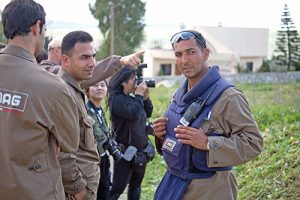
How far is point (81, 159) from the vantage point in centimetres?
318

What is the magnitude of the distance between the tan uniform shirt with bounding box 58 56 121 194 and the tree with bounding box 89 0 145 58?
37.7 meters

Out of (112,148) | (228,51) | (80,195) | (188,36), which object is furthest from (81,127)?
(228,51)

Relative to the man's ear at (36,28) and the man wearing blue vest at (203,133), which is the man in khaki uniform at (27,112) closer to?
the man's ear at (36,28)

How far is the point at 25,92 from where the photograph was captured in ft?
7.59

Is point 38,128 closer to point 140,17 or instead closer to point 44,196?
point 44,196

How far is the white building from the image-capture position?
46.8 m

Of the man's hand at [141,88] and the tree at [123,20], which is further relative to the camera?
the tree at [123,20]

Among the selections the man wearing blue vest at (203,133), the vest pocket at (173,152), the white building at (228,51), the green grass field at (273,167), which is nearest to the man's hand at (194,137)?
the man wearing blue vest at (203,133)

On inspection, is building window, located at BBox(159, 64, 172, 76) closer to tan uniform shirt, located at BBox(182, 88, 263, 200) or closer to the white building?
the white building

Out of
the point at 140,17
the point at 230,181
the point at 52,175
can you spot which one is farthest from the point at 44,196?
the point at 140,17

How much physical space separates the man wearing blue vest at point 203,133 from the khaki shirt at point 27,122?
871mm

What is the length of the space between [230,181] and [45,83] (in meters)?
1.42

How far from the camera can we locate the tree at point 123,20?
41.4 metres

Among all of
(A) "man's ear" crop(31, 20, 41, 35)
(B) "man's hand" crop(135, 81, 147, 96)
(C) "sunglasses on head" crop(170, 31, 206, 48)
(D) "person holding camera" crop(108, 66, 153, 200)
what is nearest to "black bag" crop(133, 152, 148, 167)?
(D) "person holding camera" crop(108, 66, 153, 200)
